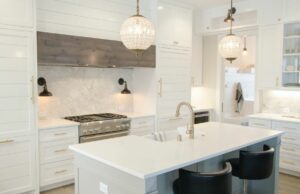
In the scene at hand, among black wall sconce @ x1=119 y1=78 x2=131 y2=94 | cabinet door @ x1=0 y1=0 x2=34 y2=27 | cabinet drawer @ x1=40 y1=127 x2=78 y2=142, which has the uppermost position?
cabinet door @ x1=0 y1=0 x2=34 y2=27

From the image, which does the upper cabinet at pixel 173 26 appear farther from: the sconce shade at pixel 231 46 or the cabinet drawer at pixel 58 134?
the cabinet drawer at pixel 58 134

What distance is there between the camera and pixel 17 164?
3.41 metres

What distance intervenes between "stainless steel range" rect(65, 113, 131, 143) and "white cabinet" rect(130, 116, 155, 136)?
136mm

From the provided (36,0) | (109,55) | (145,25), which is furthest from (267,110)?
(36,0)

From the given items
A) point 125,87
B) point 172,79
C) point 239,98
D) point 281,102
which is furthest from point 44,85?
point 239,98

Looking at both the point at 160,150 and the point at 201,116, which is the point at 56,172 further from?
the point at 201,116

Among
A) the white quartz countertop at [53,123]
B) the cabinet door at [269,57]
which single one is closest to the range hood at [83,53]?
the white quartz countertop at [53,123]

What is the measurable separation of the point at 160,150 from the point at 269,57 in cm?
351

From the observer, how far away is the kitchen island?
6.29 ft

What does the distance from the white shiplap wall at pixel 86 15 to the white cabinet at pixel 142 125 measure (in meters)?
1.45

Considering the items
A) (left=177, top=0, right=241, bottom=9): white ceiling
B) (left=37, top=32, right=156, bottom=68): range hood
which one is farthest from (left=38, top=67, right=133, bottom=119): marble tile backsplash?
(left=177, top=0, right=241, bottom=9): white ceiling

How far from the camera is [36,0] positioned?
3607 mm

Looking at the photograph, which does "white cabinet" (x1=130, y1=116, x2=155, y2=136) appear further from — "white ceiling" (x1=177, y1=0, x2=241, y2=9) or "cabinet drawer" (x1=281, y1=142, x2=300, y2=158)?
"white ceiling" (x1=177, y1=0, x2=241, y2=9)

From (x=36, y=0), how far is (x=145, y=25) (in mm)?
1844
